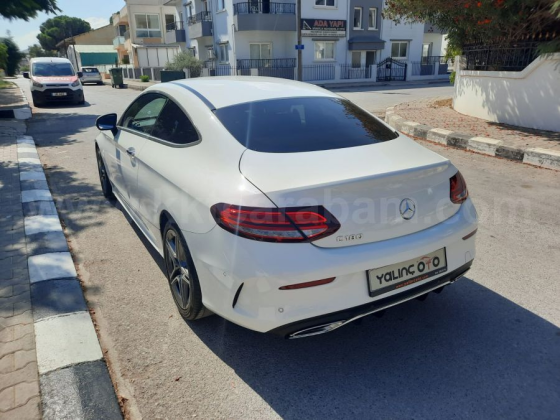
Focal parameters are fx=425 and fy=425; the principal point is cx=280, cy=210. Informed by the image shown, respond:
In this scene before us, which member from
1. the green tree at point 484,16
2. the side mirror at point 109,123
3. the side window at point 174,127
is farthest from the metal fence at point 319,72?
the side window at point 174,127

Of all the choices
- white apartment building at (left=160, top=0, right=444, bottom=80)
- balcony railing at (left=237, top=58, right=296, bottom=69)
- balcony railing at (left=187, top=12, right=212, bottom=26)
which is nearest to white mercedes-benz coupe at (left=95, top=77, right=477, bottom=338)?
white apartment building at (left=160, top=0, right=444, bottom=80)

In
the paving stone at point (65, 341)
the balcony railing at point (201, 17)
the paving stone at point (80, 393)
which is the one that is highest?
the balcony railing at point (201, 17)

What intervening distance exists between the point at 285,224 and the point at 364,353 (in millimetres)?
1068

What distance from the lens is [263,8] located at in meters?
29.0

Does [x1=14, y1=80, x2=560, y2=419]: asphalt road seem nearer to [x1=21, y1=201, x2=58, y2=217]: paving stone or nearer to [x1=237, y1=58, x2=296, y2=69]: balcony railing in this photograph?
[x1=21, y1=201, x2=58, y2=217]: paving stone

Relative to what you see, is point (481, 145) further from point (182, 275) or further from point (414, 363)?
point (182, 275)

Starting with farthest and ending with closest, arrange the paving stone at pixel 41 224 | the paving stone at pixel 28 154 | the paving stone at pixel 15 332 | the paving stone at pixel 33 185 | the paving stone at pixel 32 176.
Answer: the paving stone at pixel 28 154, the paving stone at pixel 32 176, the paving stone at pixel 33 185, the paving stone at pixel 41 224, the paving stone at pixel 15 332

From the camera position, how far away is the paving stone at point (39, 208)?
4898mm

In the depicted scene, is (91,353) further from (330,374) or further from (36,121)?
(36,121)

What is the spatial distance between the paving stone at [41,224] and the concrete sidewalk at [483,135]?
6.78 m

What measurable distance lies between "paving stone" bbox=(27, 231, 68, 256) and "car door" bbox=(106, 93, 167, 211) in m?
0.71

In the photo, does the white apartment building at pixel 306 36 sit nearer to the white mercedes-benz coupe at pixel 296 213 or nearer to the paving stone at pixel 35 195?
the paving stone at pixel 35 195

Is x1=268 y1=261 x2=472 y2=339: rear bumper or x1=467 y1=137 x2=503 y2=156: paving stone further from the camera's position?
x1=467 y1=137 x2=503 y2=156: paving stone

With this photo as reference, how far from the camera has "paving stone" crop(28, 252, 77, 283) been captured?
3488 mm
